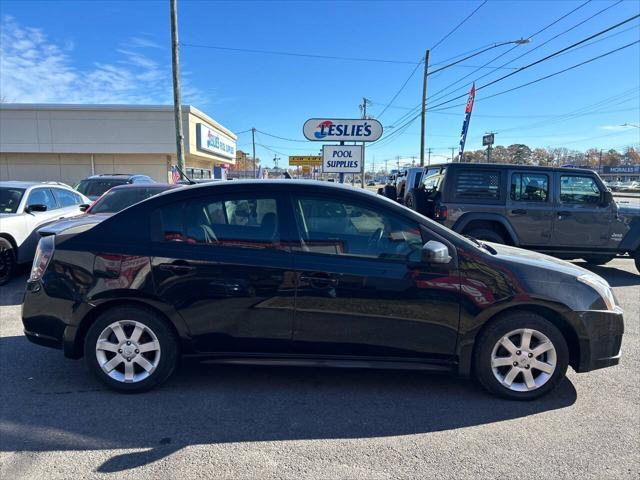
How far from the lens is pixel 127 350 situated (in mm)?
3195

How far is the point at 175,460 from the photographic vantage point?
249 centimetres

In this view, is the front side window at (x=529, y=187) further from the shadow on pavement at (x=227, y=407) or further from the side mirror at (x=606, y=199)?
the shadow on pavement at (x=227, y=407)

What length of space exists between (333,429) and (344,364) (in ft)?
1.62

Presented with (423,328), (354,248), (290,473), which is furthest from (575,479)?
(354,248)

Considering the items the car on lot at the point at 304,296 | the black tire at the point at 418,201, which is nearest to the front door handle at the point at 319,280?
the car on lot at the point at 304,296

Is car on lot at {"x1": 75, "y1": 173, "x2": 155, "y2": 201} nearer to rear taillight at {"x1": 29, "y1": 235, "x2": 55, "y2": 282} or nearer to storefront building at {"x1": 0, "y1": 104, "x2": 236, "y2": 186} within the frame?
rear taillight at {"x1": 29, "y1": 235, "x2": 55, "y2": 282}

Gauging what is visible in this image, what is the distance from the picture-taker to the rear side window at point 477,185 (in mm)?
7273

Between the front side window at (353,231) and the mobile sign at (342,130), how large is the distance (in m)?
8.25

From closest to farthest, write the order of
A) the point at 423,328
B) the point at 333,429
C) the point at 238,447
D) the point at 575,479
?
the point at 575,479, the point at 238,447, the point at 333,429, the point at 423,328

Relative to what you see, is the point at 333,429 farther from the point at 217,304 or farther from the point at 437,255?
the point at 437,255

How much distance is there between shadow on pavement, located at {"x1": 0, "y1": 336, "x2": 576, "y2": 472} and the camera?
2.72m

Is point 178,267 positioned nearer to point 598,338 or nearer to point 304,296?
point 304,296

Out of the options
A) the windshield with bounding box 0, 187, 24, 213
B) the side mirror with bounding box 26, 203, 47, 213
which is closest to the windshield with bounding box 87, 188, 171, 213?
the side mirror with bounding box 26, 203, 47, 213

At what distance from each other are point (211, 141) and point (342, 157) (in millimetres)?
20424
